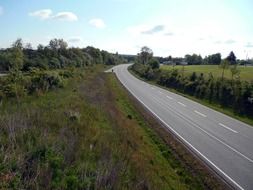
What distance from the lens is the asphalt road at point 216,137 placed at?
13195mm

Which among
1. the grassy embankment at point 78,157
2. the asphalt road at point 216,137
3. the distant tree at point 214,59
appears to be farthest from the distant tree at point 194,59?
the grassy embankment at point 78,157

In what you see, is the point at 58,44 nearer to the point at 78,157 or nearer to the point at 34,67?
the point at 34,67

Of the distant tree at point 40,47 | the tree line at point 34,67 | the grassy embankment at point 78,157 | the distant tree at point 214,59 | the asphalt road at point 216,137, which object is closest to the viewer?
the grassy embankment at point 78,157

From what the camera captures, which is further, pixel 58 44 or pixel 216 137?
pixel 58 44

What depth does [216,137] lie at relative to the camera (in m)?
18.5

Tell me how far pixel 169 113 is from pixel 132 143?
11.5 m

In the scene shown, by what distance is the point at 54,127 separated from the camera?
13.8 metres

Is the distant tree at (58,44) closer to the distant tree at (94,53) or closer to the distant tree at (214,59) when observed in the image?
the distant tree at (94,53)

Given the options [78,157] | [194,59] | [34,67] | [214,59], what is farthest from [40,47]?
[78,157]

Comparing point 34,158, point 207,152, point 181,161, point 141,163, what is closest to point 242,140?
point 207,152

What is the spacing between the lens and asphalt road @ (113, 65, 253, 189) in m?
13.2

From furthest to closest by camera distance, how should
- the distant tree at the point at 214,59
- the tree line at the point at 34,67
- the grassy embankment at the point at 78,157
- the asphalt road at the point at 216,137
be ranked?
Result: the distant tree at the point at 214,59 < the tree line at the point at 34,67 < the asphalt road at the point at 216,137 < the grassy embankment at the point at 78,157

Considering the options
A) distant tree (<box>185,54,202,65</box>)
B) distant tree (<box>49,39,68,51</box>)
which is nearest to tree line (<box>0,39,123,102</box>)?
distant tree (<box>49,39,68,51</box>)

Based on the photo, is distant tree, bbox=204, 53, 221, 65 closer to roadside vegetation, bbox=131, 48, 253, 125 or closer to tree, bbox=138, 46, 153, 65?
tree, bbox=138, 46, 153, 65
